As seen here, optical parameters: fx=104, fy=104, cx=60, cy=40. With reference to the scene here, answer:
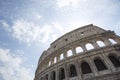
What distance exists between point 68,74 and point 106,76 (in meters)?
3.83

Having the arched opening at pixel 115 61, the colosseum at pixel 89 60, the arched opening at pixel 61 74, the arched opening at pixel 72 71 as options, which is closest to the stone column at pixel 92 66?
the colosseum at pixel 89 60

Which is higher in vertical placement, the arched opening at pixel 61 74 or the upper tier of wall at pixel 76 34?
the upper tier of wall at pixel 76 34

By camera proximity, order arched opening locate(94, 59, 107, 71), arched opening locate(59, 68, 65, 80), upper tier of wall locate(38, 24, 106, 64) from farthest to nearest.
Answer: upper tier of wall locate(38, 24, 106, 64) < arched opening locate(59, 68, 65, 80) < arched opening locate(94, 59, 107, 71)

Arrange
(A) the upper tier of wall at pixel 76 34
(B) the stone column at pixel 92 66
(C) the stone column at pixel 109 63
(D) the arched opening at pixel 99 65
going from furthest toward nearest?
1. (A) the upper tier of wall at pixel 76 34
2. (D) the arched opening at pixel 99 65
3. (B) the stone column at pixel 92 66
4. (C) the stone column at pixel 109 63

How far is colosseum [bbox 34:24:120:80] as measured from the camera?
9770mm

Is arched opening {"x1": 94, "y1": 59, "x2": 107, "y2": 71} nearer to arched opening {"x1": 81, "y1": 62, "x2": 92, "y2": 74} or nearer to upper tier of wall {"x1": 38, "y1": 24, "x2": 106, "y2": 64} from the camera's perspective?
arched opening {"x1": 81, "y1": 62, "x2": 92, "y2": 74}

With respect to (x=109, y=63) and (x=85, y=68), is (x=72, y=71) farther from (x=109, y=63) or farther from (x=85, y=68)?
(x=109, y=63)

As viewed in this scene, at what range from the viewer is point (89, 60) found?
11.0 metres

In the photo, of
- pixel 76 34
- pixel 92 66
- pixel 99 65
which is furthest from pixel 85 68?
pixel 76 34

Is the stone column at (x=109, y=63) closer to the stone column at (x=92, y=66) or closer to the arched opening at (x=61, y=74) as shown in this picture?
the stone column at (x=92, y=66)

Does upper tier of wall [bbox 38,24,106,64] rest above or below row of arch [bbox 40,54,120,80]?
above

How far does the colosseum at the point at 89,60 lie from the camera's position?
9.77 meters

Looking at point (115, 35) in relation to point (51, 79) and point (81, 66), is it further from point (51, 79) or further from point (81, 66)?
point (51, 79)

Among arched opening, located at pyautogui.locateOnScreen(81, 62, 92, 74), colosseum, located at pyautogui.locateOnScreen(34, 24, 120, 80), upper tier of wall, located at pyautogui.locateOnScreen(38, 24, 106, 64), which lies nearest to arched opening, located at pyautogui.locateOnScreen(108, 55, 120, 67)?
colosseum, located at pyautogui.locateOnScreen(34, 24, 120, 80)
